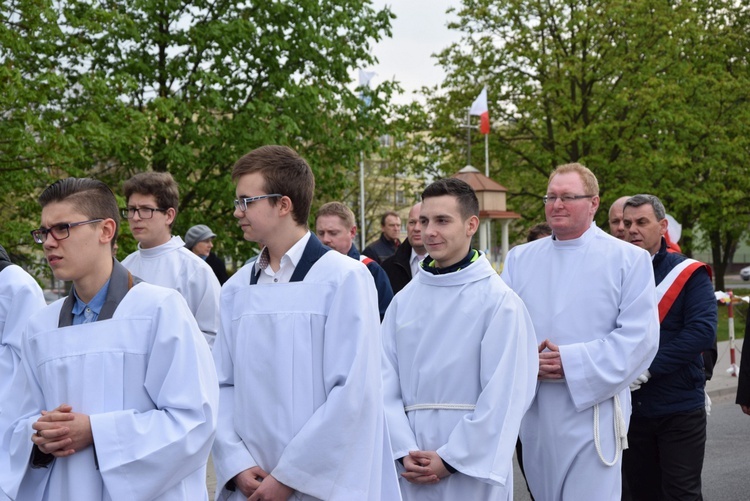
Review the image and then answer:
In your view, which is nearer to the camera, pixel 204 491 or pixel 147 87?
pixel 204 491

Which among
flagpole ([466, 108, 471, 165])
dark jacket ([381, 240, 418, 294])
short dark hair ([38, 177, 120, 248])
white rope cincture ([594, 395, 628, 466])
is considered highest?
flagpole ([466, 108, 471, 165])

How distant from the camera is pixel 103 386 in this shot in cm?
352

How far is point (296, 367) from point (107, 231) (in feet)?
2.95

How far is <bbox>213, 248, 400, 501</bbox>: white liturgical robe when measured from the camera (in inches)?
155

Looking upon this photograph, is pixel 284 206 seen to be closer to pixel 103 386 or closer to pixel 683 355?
pixel 103 386

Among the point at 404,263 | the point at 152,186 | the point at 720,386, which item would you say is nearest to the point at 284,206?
the point at 152,186

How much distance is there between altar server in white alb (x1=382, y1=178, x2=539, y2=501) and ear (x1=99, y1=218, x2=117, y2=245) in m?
1.71

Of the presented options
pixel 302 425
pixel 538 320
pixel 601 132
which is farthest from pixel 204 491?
pixel 601 132

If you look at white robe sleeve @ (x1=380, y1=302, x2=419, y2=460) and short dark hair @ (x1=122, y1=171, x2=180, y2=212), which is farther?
short dark hair @ (x1=122, y1=171, x2=180, y2=212)

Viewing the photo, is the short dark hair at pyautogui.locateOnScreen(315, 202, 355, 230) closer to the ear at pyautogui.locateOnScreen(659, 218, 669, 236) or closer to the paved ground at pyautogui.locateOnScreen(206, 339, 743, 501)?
the ear at pyautogui.locateOnScreen(659, 218, 669, 236)

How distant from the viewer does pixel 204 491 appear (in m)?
3.84

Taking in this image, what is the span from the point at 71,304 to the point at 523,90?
2705 cm

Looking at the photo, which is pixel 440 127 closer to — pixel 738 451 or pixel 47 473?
pixel 738 451

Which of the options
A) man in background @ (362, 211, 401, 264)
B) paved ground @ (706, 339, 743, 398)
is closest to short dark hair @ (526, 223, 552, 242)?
man in background @ (362, 211, 401, 264)
